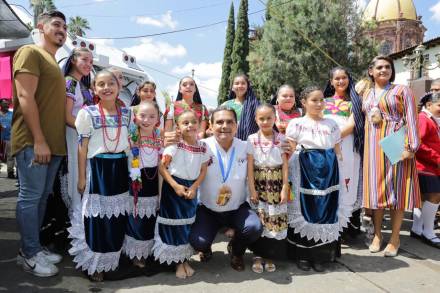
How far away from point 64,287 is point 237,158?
1819 mm

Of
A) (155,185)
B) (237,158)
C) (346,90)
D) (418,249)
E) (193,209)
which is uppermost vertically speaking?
(346,90)

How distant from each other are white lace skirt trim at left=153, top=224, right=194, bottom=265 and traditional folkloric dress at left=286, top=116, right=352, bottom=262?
1.11 meters

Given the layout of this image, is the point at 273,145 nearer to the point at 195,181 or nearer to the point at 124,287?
the point at 195,181

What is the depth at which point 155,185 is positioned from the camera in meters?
3.20

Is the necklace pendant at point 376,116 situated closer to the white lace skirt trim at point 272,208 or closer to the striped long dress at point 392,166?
the striped long dress at point 392,166

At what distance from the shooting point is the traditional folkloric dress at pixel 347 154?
3.98 m

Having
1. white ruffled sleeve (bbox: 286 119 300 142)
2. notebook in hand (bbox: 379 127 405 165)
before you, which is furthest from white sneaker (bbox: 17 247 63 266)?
notebook in hand (bbox: 379 127 405 165)

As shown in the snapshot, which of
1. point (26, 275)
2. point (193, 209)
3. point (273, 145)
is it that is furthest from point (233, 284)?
point (26, 275)

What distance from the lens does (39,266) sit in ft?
10.1

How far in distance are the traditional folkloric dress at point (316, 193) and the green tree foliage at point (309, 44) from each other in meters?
17.5

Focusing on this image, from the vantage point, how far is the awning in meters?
4.64

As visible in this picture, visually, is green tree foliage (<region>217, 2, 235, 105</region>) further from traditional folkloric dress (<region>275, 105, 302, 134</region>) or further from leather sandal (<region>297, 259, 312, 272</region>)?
leather sandal (<region>297, 259, 312, 272</region>)

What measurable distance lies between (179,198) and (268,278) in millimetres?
1067

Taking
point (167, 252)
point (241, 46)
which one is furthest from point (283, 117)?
point (241, 46)
